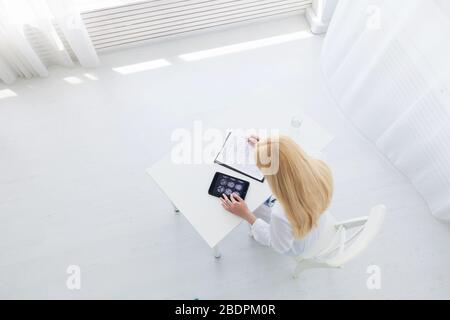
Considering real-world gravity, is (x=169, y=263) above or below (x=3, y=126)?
below

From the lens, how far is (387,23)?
186cm

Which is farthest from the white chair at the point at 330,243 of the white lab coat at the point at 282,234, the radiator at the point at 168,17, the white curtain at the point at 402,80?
the radiator at the point at 168,17

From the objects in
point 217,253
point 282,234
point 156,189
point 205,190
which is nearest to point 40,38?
point 156,189

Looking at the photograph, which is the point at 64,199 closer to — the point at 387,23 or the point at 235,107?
the point at 235,107

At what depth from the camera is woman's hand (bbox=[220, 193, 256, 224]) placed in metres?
1.56

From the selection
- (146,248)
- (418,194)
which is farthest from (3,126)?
(418,194)

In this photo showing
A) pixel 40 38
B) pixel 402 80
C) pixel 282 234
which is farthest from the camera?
pixel 40 38

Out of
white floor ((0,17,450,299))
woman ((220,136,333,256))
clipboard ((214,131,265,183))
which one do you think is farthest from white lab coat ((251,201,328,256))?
white floor ((0,17,450,299))

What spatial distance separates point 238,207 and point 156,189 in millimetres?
818

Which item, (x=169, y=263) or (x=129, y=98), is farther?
(x=129, y=98)

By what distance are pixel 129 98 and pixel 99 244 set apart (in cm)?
101

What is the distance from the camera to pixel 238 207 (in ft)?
5.10

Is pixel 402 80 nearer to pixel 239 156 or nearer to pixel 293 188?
pixel 239 156

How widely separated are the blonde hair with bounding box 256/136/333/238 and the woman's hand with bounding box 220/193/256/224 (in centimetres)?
26
